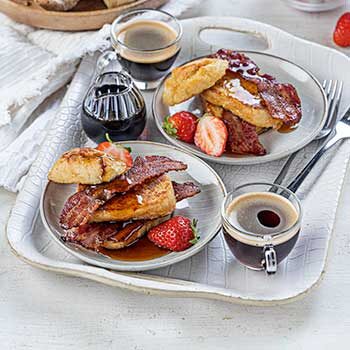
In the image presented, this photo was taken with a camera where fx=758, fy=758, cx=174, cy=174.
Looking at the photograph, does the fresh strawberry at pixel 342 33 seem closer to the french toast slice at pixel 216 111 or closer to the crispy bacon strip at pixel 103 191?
the french toast slice at pixel 216 111

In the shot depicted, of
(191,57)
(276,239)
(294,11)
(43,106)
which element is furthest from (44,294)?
(294,11)

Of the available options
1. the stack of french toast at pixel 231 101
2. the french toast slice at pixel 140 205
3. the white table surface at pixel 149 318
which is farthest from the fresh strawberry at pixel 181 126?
the white table surface at pixel 149 318

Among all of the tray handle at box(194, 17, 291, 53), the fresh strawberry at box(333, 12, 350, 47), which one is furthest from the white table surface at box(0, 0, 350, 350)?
the fresh strawberry at box(333, 12, 350, 47)

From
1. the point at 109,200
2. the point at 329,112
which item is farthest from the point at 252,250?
the point at 329,112

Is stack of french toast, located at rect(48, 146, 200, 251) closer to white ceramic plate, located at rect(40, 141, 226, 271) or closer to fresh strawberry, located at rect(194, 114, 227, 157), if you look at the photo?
white ceramic plate, located at rect(40, 141, 226, 271)

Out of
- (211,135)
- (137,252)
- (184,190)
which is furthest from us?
(211,135)

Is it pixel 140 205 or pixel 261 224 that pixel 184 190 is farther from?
pixel 261 224
